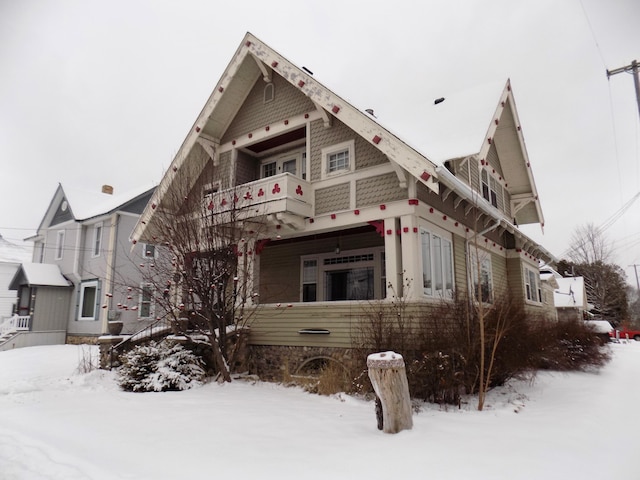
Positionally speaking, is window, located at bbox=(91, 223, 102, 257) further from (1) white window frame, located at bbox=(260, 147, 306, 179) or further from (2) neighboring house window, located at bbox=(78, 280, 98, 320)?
(1) white window frame, located at bbox=(260, 147, 306, 179)

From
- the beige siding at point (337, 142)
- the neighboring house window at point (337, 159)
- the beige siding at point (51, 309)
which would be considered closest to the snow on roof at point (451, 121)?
the beige siding at point (337, 142)

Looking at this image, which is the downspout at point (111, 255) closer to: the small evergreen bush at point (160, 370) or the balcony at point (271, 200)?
the small evergreen bush at point (160, 370)

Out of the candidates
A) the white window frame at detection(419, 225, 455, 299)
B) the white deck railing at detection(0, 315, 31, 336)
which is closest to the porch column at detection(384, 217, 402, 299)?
the white window frame at detection(419, 225, 455, 299)

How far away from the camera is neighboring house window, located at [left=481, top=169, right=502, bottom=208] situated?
49.3 ft

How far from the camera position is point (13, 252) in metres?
39.3

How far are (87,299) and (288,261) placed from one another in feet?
41.9

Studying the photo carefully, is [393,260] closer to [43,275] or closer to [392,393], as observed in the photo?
[392,393]

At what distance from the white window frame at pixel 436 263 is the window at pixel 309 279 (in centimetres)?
487

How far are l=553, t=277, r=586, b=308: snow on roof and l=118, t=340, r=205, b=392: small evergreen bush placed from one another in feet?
105

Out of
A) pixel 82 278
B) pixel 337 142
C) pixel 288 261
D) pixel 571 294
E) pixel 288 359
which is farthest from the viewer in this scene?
pixel 571 294

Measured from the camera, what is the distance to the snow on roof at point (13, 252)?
116 feet

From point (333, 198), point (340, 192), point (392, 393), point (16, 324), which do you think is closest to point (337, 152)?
point (340, 192)

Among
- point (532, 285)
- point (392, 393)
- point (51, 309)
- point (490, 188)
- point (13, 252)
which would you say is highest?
point (13, 252)

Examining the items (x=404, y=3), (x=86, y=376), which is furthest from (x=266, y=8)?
(x=86, y=376)
